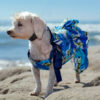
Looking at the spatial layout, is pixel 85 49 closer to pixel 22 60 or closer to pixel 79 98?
pixel 79 98

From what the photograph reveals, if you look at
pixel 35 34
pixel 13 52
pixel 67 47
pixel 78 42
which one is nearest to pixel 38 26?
pixel 35 34

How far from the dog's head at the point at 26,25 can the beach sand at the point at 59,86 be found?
86 cm

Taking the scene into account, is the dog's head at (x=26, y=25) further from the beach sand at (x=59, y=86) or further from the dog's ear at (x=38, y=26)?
the beach sand at (x=59, y=86)

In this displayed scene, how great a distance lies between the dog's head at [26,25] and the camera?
4.53 meters

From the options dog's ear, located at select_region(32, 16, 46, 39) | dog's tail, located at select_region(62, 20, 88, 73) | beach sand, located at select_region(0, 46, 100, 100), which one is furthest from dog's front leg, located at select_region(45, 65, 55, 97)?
dog's tail, located at select_region(62, 20, 88, 73)

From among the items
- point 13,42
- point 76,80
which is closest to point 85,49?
point 76,80

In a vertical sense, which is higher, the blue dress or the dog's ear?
the dog's ear

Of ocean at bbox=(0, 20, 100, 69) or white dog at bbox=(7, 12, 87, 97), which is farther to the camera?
ocean at bbox=(0, 20, 100, 69)

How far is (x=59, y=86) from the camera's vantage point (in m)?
5.53

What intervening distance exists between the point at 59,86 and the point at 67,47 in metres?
0.78

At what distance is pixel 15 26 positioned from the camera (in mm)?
4559

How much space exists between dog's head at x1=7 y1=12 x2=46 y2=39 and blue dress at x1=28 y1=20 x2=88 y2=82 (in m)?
0.30

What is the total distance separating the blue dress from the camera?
4.69 m

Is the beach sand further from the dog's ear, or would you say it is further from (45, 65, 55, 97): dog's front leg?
the dog's ear
